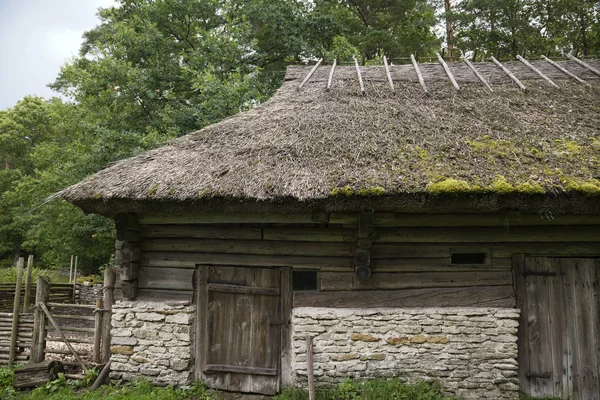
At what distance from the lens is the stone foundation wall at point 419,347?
4719mm

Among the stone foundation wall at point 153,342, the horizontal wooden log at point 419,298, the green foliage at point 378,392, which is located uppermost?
the horizontal wooden log at point 419,298

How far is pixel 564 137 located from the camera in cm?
490

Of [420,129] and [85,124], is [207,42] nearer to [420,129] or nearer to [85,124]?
[85,124]

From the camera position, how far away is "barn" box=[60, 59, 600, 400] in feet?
14.6

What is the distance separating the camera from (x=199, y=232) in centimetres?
537

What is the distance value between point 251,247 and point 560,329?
4099 millimetres

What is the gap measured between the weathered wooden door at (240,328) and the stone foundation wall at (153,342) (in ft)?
0.71

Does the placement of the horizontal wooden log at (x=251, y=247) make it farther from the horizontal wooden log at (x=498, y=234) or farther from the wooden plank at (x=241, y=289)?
the horizontal wooden log at (x=498, y=234)

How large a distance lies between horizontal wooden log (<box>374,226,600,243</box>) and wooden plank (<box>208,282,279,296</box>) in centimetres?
155

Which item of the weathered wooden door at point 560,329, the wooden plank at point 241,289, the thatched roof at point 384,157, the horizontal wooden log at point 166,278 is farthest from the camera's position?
the horizontal wooden log at point 166,278

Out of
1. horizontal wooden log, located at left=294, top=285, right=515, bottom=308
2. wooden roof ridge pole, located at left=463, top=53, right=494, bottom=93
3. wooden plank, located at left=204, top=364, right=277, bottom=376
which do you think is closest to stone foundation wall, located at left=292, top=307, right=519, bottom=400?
horizontal wooden log, located at left=294, top=285, right=515, bottom=308

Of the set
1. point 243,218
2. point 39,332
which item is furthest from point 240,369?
point 39,332

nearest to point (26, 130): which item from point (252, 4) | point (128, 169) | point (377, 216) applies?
point (252, 4)

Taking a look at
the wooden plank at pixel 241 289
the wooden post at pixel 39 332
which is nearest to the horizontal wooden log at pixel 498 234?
the wooden plank at pixel 241 289
